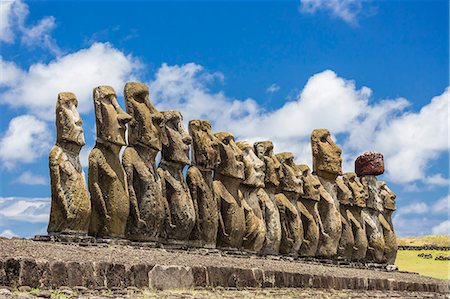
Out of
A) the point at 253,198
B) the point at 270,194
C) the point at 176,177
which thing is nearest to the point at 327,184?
the point at 270,194

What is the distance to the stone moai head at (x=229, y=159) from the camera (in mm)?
19266

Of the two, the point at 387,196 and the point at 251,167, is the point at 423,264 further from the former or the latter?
the point at 251,167

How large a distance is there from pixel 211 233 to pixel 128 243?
129 inches

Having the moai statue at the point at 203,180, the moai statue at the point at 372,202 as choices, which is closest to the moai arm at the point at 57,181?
the moai statue at the point at 203,180

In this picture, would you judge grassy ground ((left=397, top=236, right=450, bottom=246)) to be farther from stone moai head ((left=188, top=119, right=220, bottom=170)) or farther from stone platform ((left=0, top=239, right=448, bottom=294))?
stone platform ((left=0, top=239, right=448, bottom=294))

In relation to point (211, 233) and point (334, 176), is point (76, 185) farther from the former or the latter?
point (334, 176)

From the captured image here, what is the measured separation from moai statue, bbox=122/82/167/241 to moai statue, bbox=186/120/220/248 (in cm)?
147

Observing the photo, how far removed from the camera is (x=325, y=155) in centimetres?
2461

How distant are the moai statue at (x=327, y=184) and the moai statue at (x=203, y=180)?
21.2ft

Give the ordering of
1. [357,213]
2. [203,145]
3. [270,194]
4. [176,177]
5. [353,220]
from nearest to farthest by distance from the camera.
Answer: [176,177] < [203,145] < [270,194] < [353,220] < [357,213]

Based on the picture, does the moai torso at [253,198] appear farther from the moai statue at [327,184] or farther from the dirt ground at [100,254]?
the dirt ground at [100,254]

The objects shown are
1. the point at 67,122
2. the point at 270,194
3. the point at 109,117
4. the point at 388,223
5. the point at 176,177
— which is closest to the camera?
the point at 67,122

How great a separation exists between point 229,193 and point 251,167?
4.78 feet

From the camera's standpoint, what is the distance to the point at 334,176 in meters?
25.0
